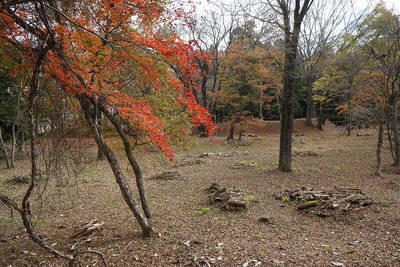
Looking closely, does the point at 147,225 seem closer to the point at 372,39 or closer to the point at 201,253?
the point at 201,253

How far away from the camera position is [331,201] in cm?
559

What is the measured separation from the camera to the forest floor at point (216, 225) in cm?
365

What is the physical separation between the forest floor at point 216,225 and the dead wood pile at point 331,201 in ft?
0.22

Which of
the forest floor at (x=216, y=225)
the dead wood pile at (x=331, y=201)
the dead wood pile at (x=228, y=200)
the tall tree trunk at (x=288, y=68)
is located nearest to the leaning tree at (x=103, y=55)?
the forest floor at (x=216, y=225)

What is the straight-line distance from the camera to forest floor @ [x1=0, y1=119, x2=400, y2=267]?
12.0ft

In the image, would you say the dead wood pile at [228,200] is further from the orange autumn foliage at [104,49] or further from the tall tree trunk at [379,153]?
the tall tree trunk at [379,153]

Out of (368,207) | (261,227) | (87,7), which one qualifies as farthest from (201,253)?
(87,7)

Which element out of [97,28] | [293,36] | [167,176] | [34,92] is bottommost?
[167,176]

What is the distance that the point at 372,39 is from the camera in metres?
9.54

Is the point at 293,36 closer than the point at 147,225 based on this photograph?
No

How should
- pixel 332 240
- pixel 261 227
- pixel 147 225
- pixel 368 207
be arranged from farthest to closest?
1. pixel 368 207
2. pixel 261 227
3. pixel 147 225
4. pixel 332 240

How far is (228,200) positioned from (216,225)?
3.97 feet

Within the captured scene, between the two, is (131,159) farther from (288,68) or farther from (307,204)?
(288,68)

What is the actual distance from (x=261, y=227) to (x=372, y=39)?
9300mm
